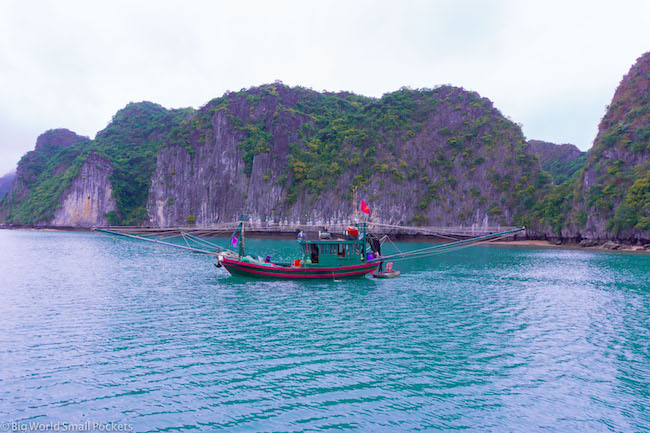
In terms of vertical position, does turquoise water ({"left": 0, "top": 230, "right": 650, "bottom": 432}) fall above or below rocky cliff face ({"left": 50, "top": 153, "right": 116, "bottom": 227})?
below

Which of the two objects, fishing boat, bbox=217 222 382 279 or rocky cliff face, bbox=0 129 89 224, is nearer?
fishing boat, bbox=217 222 382 279

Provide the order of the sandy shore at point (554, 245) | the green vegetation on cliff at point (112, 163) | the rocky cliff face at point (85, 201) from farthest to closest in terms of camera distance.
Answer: the green vegetation on cliff at point (112, 163)
the rocky cliff face at point (85, 201)
the sandy shore at point (554, 245)

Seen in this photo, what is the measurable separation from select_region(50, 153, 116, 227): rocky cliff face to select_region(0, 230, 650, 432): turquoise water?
120002 millimetres

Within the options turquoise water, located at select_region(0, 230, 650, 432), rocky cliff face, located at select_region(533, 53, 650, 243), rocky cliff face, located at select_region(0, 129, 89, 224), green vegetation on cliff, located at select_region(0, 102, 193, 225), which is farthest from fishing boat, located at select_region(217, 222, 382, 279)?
rocky cliff face, located at select_region(0, 129, 89, 224)

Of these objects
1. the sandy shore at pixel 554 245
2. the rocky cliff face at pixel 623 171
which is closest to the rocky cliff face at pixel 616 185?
the rocky cliff face at pixel 623 171

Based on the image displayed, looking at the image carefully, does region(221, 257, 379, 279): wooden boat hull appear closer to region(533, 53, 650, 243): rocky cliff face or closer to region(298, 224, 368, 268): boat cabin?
region(298, 224, 368, 268): boat cabin

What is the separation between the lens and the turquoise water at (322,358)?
32.3 feet

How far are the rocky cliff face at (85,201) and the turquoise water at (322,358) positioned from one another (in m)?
120

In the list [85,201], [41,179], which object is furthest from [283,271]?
[41,179]

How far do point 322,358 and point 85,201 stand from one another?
14595 centimetres

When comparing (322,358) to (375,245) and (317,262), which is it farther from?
(375,245)

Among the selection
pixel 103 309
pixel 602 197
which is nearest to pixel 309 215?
pixel 602 197

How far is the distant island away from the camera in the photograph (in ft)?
232

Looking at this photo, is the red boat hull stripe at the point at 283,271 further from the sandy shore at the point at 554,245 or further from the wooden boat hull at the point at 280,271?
the sandy shore at the point at 554,245
